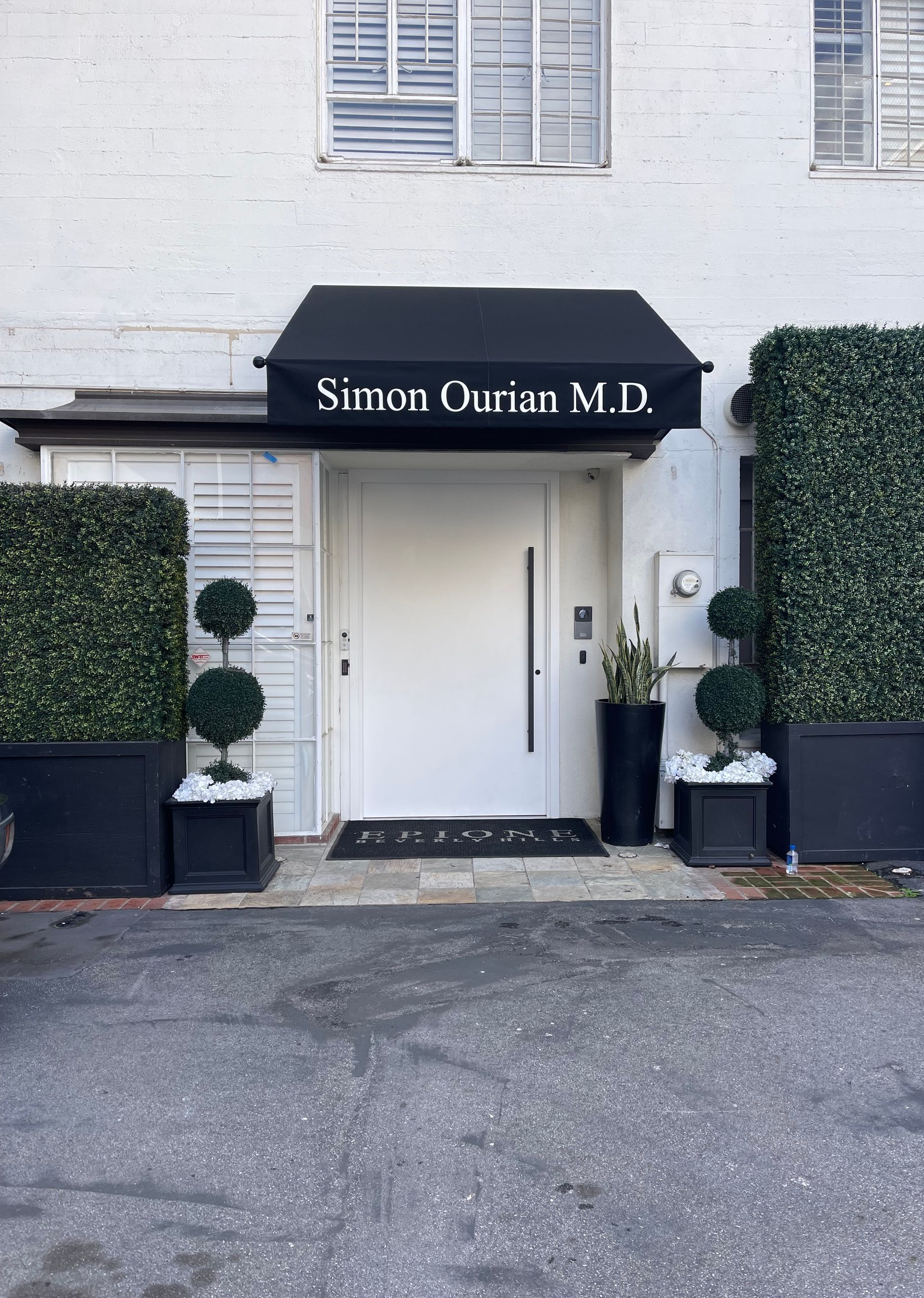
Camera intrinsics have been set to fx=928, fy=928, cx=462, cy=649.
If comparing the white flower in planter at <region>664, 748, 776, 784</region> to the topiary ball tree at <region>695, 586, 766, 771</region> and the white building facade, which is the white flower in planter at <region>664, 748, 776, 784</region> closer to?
the topiary ball tree at <region>695, 586, 766, 771</region>

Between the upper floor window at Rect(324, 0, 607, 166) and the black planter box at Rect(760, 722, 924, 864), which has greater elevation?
the upper floor window at Rect(324, 0, 607, 166)

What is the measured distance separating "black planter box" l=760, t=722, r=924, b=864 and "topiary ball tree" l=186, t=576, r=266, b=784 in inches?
142

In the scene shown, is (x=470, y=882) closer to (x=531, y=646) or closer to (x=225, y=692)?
(x=225, y=692)

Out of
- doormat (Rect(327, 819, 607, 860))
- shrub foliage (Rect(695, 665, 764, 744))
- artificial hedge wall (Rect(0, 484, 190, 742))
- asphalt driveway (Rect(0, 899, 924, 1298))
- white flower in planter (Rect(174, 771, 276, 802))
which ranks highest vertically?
artificial hedge wall (Rect(0, 484, 190, 742))

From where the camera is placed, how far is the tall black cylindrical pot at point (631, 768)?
661 cm

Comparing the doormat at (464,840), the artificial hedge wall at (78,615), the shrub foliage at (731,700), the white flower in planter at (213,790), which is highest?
the artificial hedge wall at (78,615)

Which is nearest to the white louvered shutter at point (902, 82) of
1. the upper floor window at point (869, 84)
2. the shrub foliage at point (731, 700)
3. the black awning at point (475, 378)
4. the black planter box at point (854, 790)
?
the upper floor window at point (869, 84)

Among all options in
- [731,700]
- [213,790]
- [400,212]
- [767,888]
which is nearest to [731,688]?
[731,700]

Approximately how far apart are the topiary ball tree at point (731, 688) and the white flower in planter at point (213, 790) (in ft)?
10.1

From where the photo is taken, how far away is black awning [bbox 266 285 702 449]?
5844 millimetres

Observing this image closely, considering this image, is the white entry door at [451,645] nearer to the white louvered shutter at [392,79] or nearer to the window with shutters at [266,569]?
the window with shutters at [266,569]

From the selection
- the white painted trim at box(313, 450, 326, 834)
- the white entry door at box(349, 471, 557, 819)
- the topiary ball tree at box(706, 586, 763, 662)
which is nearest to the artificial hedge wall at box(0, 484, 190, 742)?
the white painted trim at box(313, 450, 326, 834)

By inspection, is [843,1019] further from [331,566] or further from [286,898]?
[331,566]

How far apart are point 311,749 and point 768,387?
412cm
